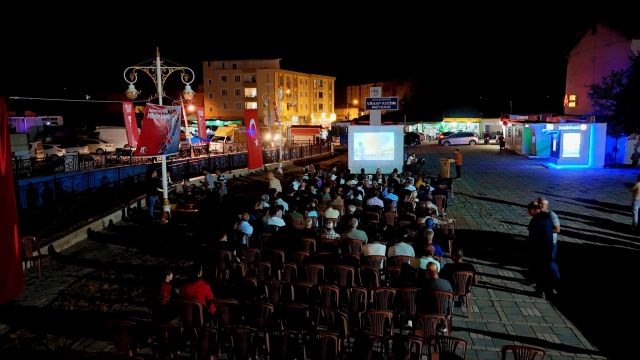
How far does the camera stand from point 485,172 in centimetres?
2486

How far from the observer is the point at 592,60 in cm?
3125

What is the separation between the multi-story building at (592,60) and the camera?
29000mm

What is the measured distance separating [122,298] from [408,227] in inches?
226

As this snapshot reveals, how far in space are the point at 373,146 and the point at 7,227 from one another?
18458mm

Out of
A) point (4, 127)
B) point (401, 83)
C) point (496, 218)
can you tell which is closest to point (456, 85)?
point (401, 83)

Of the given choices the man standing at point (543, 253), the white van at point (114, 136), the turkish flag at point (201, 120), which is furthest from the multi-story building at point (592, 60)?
the white van at point (114, 136)

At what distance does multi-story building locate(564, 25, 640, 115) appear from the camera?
29.0 m

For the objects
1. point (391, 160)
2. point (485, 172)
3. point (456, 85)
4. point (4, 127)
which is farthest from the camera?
point (456, 85)

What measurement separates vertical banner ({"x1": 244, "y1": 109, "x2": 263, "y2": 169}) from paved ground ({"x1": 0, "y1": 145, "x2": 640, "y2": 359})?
548cm

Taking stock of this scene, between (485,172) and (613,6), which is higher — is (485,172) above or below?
below

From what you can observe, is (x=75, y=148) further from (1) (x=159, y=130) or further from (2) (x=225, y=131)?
(1) (x=159, y=130)

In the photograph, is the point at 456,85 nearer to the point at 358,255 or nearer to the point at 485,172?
the point at 485,172

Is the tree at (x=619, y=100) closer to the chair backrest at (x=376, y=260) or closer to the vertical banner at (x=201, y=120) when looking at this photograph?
the vertical banner at (x=201, y=120)

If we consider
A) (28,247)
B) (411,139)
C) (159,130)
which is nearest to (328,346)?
(28,247)
